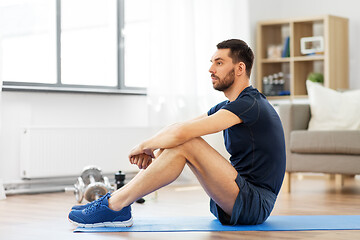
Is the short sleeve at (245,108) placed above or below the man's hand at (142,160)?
above

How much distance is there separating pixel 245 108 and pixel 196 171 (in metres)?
0.32

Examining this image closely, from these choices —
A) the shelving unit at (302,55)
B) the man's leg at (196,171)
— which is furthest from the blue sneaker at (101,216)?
the shelving unit at (302,55)

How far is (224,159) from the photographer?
250 centimetres

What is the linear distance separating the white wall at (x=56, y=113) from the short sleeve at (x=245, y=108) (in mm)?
2486

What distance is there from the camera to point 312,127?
14.7ft

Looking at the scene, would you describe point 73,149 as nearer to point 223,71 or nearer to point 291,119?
point 291,119

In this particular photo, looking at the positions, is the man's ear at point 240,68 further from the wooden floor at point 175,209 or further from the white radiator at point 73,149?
the white radiator at point 73,149

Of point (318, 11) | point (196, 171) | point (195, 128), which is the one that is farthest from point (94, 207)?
point (318, 11)

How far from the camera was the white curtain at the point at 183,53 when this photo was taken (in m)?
5.17

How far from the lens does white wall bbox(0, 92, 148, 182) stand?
4508mm

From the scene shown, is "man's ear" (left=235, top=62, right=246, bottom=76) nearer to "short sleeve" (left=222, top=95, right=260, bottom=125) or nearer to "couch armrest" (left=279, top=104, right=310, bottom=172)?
"short sleeve" (left=222, top=95, right=260, bottom=125)

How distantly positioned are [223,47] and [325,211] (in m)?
1.19

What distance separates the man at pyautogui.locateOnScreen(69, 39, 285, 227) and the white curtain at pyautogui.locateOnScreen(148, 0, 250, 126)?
8.25ft

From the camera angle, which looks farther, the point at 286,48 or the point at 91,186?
the point at 286,48
